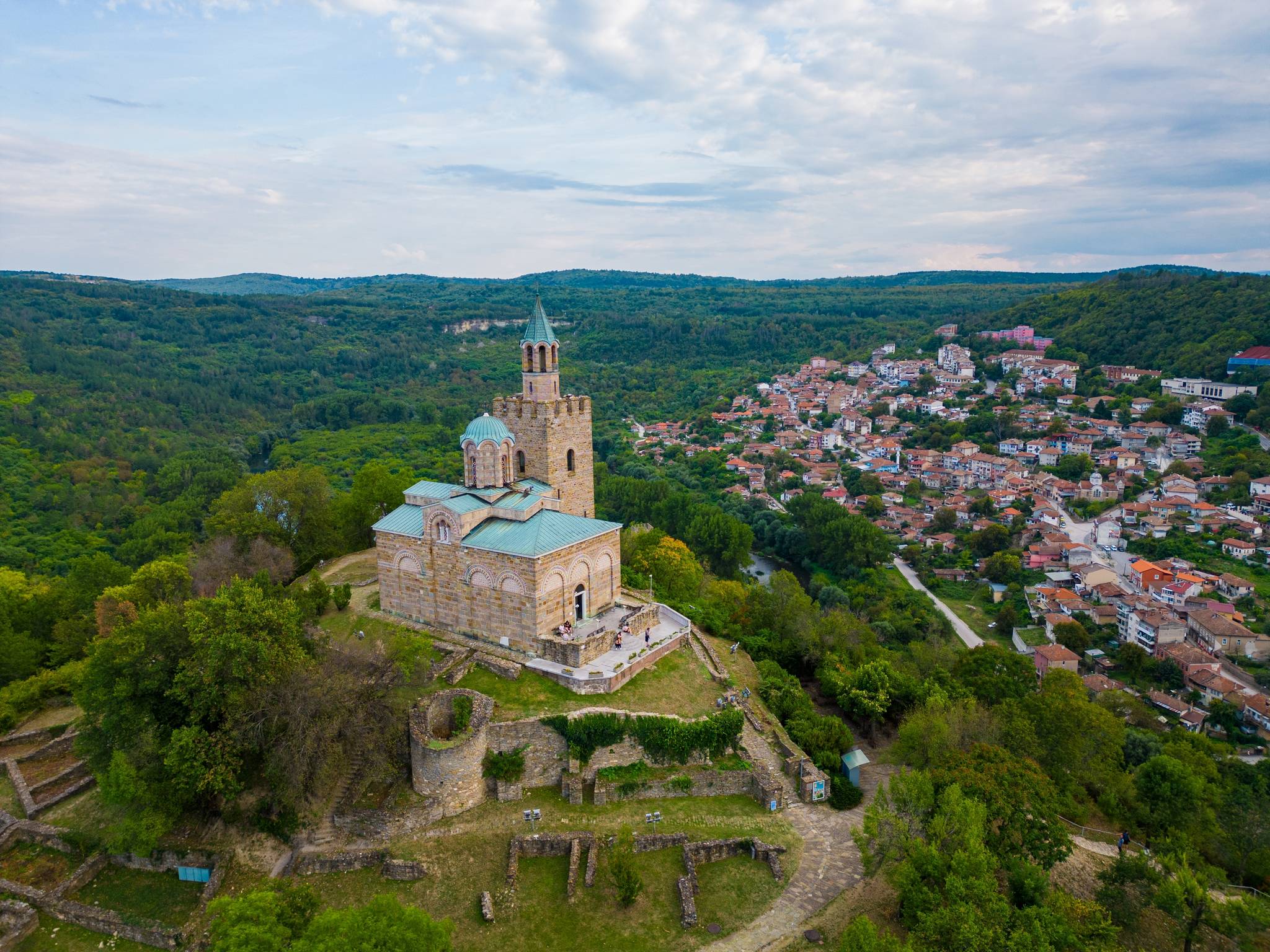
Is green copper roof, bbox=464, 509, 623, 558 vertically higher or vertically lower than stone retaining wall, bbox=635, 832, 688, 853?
higher

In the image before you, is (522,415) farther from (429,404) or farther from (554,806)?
(429,404)

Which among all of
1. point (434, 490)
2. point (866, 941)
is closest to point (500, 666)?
point (434, 490)

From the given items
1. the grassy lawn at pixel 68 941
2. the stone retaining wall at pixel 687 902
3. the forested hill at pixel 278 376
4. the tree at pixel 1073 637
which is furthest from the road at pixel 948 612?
the grassy lawn at pixel 68 941

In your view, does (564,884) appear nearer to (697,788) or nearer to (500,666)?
(697,788)

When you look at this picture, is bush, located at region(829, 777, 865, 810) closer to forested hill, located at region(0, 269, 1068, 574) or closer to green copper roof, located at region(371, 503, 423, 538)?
green copper roof, located at region(371, 503, 423, 538)

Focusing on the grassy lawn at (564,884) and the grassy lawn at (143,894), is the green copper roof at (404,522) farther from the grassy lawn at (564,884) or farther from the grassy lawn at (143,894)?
the grassy lawn at (143,894)

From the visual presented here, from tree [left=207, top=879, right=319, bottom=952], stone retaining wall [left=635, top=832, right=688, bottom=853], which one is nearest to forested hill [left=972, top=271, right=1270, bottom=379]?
stone retaining wall [left=635, top=832, right=688, bottom=853]

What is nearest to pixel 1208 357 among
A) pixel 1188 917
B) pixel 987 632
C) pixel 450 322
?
pixel 987 632
